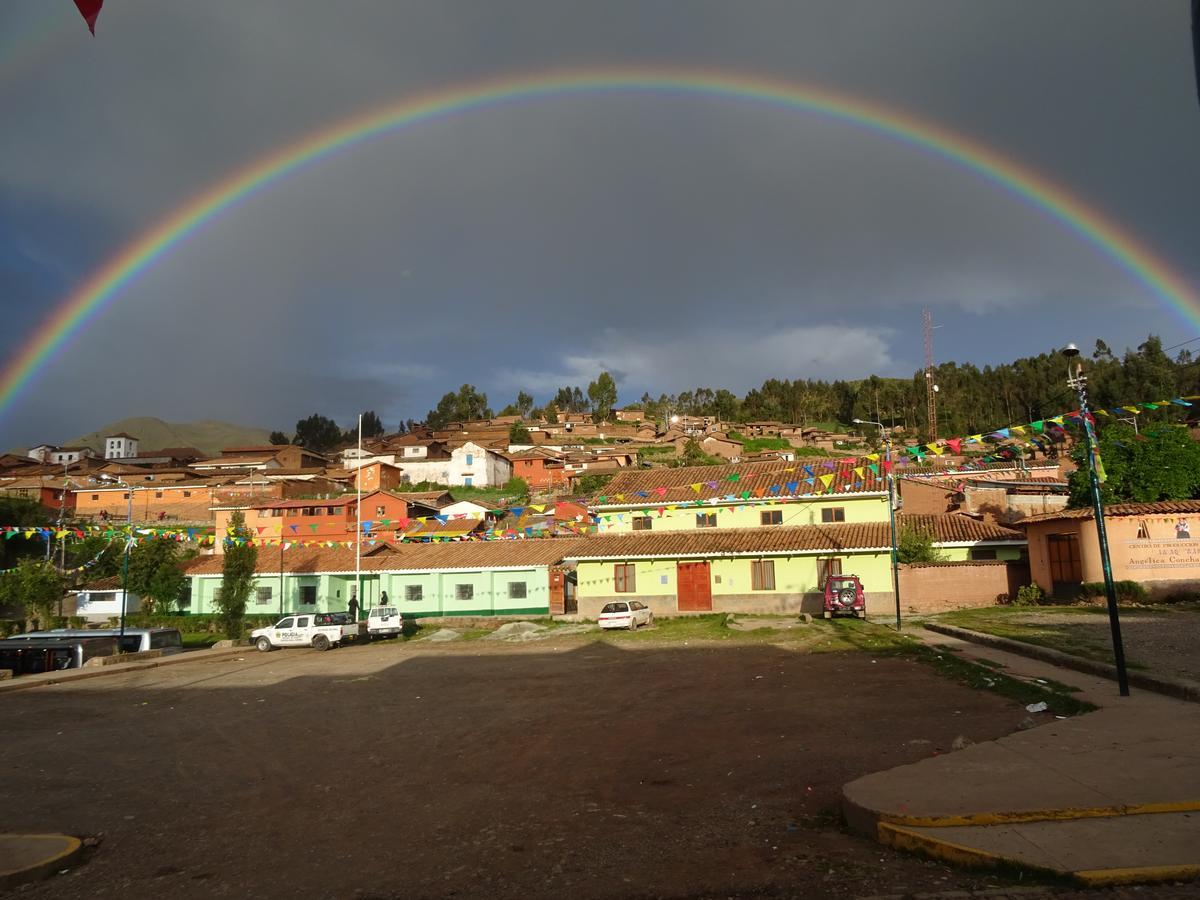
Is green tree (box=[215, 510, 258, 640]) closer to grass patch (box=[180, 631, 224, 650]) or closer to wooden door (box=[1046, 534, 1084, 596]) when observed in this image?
grass patch (box=[180, 631, 224, 650])

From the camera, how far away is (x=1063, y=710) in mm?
11234

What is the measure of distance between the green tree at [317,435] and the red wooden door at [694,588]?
422 feet

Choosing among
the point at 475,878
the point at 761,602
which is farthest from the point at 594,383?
the point at 475,878

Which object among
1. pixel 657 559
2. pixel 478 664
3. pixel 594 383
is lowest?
pixel 478 664

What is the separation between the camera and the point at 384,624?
35500mm

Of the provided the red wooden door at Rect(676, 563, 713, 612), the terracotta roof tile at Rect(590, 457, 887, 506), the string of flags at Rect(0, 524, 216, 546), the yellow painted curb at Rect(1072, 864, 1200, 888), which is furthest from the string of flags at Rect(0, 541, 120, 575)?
the yellow painted curb at Rect(1072, 864, 1200, 888)

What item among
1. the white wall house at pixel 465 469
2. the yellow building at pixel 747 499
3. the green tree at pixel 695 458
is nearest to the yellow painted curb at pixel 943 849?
the yellow building at pixel 747 499

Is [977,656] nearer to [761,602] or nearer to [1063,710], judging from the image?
[1063,710]

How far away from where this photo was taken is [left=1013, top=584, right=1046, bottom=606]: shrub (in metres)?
32.1

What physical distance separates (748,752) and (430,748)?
5178 mm

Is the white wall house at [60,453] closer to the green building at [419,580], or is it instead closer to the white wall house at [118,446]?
the white wall house at [118,446]

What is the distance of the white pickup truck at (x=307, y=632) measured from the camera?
109 feet

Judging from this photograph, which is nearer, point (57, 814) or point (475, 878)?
point (475, 878)

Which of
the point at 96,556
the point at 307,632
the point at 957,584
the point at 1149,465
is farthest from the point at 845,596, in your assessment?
the point at 96,556
